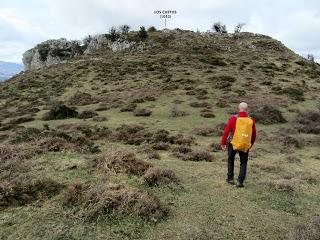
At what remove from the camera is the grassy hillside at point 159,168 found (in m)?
8.51

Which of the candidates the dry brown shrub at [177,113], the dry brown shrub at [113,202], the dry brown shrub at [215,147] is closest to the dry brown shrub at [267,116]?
the dry brown shrub at [177,113]

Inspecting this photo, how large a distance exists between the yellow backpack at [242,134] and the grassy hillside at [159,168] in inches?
50.8

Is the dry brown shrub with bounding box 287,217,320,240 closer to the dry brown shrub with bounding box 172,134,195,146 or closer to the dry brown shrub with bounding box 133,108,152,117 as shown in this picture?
the dry brown shrub with bounding box 172,134,195,146

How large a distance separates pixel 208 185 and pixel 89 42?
246 feet

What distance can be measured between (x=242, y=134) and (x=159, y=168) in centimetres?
272

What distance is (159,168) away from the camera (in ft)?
39.0

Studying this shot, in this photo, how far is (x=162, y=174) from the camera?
11.5 meters

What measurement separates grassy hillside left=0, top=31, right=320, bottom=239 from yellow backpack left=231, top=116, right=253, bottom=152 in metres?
1.29

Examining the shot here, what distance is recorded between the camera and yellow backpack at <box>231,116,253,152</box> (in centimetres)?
1077

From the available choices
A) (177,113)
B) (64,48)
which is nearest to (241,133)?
(177,113)

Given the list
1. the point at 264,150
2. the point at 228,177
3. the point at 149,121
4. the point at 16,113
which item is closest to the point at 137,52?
the point at 16,113

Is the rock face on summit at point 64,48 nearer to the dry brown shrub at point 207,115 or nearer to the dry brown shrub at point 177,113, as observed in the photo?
the dry brown shrub at point 177,113

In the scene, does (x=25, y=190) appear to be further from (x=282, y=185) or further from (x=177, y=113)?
(x=177, y=113)

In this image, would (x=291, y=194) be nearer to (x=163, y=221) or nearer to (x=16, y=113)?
(x=163, y=221)
